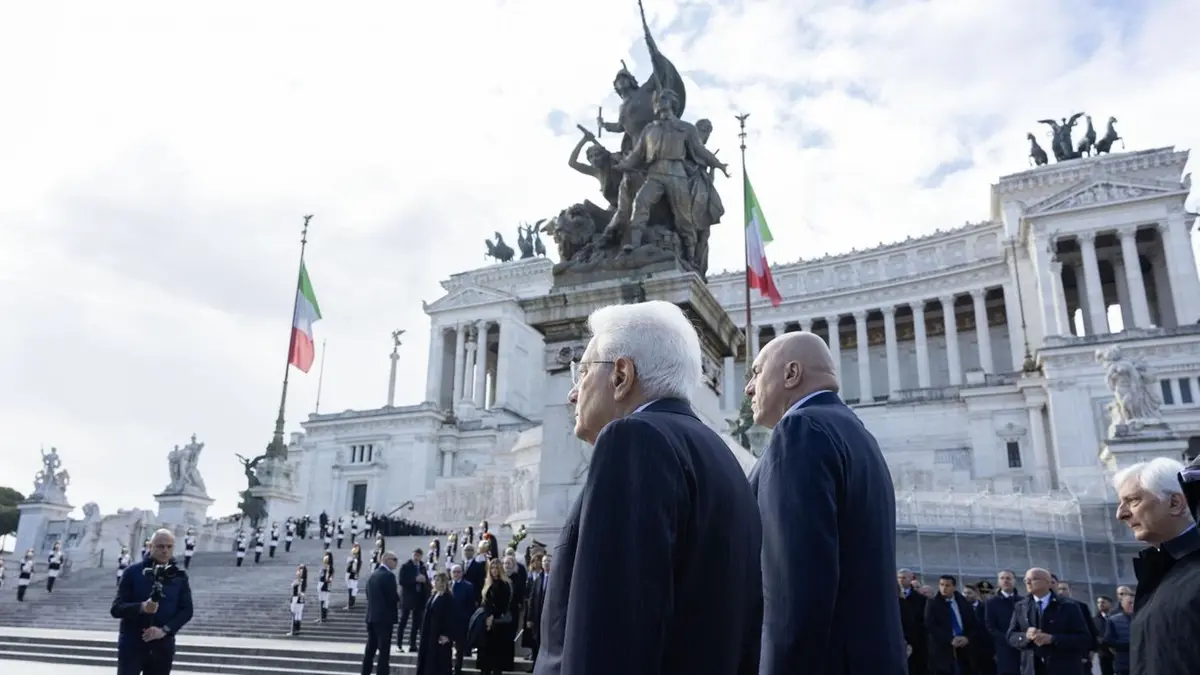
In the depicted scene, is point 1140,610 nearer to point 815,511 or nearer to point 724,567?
point 815,511

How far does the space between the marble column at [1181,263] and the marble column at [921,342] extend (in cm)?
1631

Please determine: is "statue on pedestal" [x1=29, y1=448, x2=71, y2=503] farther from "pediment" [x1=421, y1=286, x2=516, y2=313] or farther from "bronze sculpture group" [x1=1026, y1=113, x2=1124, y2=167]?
"bronze sculpture group" [x1=1026, y1=113, x2=1124, y2=167]

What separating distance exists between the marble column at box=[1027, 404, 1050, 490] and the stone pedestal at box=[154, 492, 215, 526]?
3786 cm

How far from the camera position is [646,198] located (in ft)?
34.0

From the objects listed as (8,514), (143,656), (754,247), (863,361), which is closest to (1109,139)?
(863,361)

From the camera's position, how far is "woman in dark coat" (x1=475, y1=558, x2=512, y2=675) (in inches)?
371

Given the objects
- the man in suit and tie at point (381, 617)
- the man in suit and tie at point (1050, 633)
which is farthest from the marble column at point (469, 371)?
the man in suit and tie at point (1050, 633)

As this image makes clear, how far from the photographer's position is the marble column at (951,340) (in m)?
61.6

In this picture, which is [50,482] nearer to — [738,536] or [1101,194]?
[738,536]

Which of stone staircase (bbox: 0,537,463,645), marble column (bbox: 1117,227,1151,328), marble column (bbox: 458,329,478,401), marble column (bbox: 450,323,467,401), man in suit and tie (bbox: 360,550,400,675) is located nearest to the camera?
man in suit and tie (bbox: 360,550,400,675)

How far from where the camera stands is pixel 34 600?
73.9 feet

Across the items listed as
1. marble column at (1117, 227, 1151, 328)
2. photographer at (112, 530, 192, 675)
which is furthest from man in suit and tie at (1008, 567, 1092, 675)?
marble column at (1117, 227, 1151, 328)

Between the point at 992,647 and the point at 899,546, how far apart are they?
34.7 feet

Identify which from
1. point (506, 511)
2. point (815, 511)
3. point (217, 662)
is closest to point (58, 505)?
point (506, 511)
